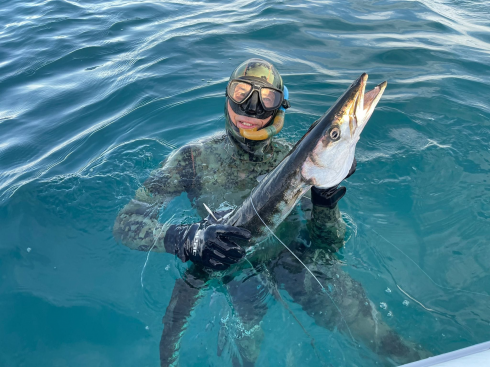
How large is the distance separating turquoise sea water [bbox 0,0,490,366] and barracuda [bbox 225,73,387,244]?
1.03m

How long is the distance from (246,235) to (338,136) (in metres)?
1.13

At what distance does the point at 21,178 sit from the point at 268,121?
392 cm

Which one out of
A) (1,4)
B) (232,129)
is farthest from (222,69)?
(1,4)

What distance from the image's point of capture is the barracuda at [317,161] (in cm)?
284

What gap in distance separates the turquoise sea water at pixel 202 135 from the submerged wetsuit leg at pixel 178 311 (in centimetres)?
14

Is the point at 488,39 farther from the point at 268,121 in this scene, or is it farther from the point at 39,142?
the point at 39,142

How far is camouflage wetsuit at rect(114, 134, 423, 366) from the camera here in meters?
3.50

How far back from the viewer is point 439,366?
204 centimetres

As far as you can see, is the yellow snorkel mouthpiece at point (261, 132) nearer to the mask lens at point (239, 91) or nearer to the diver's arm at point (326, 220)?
the mask lens at point (239, 91)

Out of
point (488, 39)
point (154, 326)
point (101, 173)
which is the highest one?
point (488, 39)

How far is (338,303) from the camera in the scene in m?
3.64

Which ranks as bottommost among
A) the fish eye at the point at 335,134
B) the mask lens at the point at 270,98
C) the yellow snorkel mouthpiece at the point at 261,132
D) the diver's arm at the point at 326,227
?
the diver's arm at the point at 326,227

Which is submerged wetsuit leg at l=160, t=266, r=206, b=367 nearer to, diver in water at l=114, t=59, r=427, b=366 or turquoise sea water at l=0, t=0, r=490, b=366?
diver in water at l=114, t=59, r=427, b=366

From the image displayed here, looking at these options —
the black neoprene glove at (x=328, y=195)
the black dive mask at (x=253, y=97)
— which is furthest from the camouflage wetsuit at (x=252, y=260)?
the black dive mask at (x=253, y=97)
